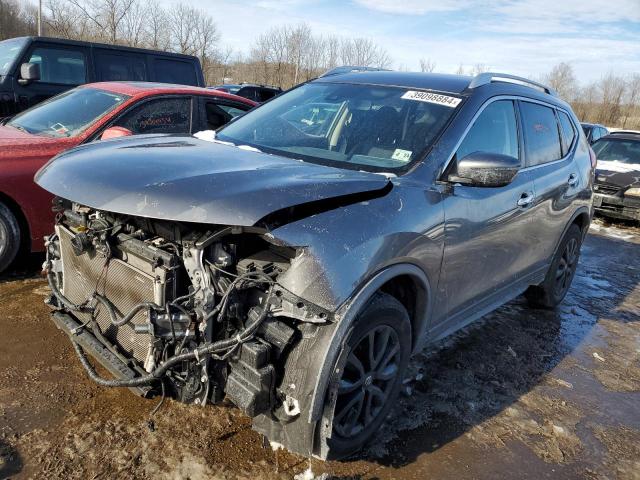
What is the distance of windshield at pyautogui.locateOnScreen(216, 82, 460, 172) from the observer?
10.0 feet

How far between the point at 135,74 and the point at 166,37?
90.7ft

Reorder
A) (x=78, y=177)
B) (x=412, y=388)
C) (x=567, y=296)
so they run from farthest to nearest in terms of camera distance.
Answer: (x=567, y=296) → (x=412, y=388) → (x=78, y=177)

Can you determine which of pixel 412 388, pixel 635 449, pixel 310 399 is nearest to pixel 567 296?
pixel 635 449

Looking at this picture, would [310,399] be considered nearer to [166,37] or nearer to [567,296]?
[567,296]

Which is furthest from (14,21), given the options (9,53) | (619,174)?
(619,174)

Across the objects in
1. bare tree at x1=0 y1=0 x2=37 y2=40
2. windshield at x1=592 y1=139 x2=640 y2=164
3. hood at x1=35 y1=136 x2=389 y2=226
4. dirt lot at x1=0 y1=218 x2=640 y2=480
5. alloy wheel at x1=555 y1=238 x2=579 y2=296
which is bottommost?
dirt lot at x1=0 y1=218 x2=640 y2=480

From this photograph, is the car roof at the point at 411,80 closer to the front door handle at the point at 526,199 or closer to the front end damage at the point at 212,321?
the front door handle at the point at 526,199

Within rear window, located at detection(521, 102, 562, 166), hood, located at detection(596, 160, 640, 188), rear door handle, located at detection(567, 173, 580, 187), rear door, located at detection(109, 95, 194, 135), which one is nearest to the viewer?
rear window, located at detection(521, 102, 562, 166)

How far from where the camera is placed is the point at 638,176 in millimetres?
9891

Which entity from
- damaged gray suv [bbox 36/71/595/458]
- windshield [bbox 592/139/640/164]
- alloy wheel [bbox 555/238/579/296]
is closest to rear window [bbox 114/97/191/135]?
damaged gray suv [bbox 36/71/595/458]

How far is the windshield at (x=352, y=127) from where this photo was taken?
305 centimetres

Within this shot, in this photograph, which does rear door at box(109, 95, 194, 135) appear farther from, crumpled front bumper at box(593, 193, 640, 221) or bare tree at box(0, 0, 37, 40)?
bare tree at box(0, 0, 37, 40)

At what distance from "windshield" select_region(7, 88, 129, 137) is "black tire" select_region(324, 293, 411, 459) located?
3589 mm

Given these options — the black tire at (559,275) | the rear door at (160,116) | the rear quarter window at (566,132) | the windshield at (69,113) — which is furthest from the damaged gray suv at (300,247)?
the windshield at (69,113)
